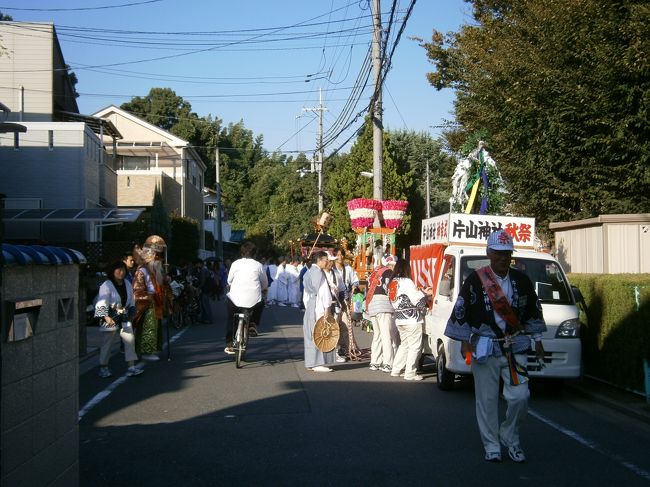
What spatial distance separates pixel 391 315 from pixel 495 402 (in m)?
5.96

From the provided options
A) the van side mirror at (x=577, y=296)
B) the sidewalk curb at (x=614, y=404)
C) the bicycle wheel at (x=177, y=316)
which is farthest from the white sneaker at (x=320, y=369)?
the bicycle wheel at (x=177, y=316)

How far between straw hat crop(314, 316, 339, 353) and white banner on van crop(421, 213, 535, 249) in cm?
219

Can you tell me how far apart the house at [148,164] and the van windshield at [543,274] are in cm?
3190

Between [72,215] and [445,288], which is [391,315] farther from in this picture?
[72,215]

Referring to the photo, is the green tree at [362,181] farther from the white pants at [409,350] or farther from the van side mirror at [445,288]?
the van side mirror at [445,288]

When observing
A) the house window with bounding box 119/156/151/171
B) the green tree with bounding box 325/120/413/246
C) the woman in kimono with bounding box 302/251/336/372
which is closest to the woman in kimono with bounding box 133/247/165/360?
the woman in kimono with bounding box 302/251/336/372

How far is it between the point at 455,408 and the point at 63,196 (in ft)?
72.3

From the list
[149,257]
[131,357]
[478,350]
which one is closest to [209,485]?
[478,350]

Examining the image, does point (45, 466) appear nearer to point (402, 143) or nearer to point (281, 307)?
point (281, 307)

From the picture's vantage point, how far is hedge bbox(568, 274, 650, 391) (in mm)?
9805

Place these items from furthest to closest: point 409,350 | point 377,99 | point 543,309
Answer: point 377,99
point 409,350
point 543,309

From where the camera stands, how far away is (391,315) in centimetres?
1295

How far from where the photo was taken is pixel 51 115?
100ft

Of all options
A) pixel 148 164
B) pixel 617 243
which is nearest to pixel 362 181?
pixel 148 164
